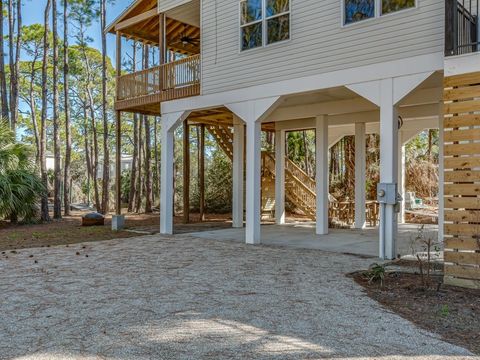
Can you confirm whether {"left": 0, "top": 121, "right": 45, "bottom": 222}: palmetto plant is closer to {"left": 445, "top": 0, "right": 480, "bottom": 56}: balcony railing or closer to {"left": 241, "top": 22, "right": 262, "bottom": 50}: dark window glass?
{"left": 241, "top": 22, "right": 262, "bottom": 50}: dark window glass

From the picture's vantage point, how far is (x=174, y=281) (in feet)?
19.3

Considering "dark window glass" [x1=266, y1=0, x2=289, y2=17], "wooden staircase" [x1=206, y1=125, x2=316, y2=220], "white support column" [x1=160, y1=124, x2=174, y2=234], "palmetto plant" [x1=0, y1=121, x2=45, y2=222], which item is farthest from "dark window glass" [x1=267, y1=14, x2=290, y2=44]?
"palmetto plant" [x1=0, y1=121, x2=45, y2=222]

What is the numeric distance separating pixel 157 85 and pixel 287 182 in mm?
5678

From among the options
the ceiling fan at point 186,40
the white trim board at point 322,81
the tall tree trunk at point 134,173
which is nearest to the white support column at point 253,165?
the white trim board at point 322,81

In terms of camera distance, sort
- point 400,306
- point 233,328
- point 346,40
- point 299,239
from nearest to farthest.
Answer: point 233,328 < point 400,306 < point 346,40 < point 299,239

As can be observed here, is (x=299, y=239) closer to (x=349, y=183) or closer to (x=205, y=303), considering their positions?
(x=205, y=303)

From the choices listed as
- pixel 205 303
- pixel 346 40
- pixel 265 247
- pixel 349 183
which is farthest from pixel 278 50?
pixel 349 183

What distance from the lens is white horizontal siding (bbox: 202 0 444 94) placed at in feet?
23.2

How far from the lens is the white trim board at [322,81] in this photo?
700 cm

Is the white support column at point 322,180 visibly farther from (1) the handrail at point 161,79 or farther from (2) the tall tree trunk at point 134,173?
(2) the tall tree trunk at point 134,173

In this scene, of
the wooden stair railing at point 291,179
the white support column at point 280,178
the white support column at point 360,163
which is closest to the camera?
the white support column at point 360,163

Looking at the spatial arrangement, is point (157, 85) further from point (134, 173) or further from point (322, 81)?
point (134, 173)

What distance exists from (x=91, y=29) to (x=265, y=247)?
18.2 m

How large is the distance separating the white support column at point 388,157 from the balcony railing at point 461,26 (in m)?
1.25
